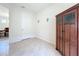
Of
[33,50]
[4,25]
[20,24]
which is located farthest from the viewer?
[4,25]

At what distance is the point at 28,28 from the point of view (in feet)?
22.1

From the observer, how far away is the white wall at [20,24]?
195 inches

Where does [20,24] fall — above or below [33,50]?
above

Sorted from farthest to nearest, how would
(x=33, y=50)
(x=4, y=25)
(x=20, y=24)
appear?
(x=4, y=25), (x=20, y=24), (x=33, y=50)

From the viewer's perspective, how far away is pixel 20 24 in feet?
18.7

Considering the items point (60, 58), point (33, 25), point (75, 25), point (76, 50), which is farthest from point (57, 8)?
point (60, 58)

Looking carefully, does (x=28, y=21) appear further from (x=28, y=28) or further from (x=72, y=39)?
(x=72, y=39)

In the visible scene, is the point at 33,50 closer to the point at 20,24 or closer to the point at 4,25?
the point at 20,24

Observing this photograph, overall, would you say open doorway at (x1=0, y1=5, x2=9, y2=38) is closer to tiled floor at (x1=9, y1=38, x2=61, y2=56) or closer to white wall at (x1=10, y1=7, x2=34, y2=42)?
white wall at (x1=10, y1=7, x2=34, y2=42)

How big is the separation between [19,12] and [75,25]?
433 centimetres

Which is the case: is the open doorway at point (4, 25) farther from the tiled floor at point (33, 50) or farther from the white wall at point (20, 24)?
the tiled floor at point (33, 50)

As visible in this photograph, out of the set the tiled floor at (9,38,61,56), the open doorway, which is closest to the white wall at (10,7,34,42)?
the tiled floor at (9,38,61,56)

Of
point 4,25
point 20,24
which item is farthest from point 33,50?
point 4,25

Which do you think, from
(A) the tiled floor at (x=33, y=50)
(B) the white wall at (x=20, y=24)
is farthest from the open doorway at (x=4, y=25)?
(A) the tiled floor at (x=33, y=50)
